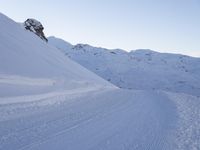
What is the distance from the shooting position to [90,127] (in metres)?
9.03

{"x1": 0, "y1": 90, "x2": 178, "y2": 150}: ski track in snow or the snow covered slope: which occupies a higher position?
the snow covered slope

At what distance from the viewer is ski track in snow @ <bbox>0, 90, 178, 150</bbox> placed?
7066 millimetres

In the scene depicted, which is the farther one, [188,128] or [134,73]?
[134,73]

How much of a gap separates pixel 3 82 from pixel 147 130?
7.28 metres

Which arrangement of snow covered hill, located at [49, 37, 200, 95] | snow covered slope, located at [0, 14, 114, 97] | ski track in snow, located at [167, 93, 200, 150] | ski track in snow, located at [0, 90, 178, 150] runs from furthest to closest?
snow covered hill, located at [49, 37, 200, 95], snow covered slope, located at [0, 14, 114, 97], ski track in snow, located at [167, 93, 200, 150], ski track in snow, located at [0, 90, 178, 150]

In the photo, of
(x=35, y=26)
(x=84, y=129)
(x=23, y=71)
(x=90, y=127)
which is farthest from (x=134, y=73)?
(x=84, y=129)

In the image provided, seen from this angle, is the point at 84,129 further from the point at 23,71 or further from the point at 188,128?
the point at 23,71

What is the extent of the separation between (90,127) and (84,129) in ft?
1.17

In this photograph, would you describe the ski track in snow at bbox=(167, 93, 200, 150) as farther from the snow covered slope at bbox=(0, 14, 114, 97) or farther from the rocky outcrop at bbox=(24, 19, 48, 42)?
the rocky outcrop at bbox=(24, 19, 48, 42)

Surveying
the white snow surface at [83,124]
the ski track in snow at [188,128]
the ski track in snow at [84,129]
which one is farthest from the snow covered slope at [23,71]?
the ski track in snow at [188,128]

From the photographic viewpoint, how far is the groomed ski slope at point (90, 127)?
23.5 ft

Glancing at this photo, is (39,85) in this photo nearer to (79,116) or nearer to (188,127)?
(79,116)

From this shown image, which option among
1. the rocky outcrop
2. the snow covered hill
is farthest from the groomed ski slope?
the snow covered hill

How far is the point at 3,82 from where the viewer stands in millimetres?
14445
